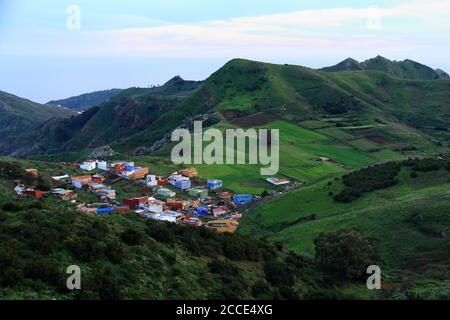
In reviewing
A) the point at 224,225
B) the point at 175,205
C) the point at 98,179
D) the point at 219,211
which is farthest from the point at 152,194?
the point at 224,225

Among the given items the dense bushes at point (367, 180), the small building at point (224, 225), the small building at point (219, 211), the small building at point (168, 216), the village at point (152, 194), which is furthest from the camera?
the small building at point (219, 211)

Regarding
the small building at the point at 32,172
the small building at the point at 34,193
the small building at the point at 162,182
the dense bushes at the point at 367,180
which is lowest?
the small building at the point at 162,182

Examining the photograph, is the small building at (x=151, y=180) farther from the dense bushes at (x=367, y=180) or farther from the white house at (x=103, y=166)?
the dense bushes at (x=367, y=180)

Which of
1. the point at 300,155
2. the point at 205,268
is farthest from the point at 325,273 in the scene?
the point at 300,155

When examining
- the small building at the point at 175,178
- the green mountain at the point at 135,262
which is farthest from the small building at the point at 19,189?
the green mountain at the point at 135,262

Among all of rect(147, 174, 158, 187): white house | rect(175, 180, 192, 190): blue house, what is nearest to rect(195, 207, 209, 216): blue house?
rect(175, 180, 192, 190): blue house

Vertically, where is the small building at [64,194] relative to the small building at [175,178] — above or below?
above

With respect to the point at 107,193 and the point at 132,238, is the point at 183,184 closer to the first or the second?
the point at 107,193
